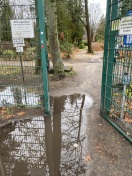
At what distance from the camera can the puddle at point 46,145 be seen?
216 centimetres

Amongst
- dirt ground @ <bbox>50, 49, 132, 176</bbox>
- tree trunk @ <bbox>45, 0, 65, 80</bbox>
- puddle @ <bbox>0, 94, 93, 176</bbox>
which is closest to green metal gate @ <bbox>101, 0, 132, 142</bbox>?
dirt ground @ <bbox>50, 49, 132, 176</bbox>

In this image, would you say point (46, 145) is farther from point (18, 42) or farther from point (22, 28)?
point (22, 28)

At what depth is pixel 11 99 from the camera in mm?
4219

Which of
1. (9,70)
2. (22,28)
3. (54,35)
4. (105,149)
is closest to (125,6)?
(22,28)

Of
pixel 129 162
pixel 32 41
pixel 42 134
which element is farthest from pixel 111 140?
pixel 32 41

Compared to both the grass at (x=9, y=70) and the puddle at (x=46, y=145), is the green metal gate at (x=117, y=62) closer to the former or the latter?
the puddle at (x=46, y=145)

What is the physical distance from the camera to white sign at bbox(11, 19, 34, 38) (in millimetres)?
2887

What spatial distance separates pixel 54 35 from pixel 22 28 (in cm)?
308

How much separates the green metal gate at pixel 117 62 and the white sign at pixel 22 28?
1385 mm

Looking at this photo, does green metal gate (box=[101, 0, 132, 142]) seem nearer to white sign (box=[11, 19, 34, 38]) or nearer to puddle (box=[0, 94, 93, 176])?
puddle (box=[0, 94, 93, 176])

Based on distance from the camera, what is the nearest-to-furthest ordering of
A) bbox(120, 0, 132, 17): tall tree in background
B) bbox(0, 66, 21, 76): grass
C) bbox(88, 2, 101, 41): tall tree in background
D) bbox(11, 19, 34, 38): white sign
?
bbox(120, 0, 132, 17): tall tree in background < bbox(11, 19, 34, 38): white sign < bbox(0, 66, 21, 76): grass < bbox(88, 2, 101, 41): tall tree in background

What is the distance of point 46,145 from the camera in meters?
2.64

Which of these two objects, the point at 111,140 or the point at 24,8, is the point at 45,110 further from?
Answer: the point at 24,8

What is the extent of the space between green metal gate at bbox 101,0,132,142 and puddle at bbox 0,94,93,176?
650mm
